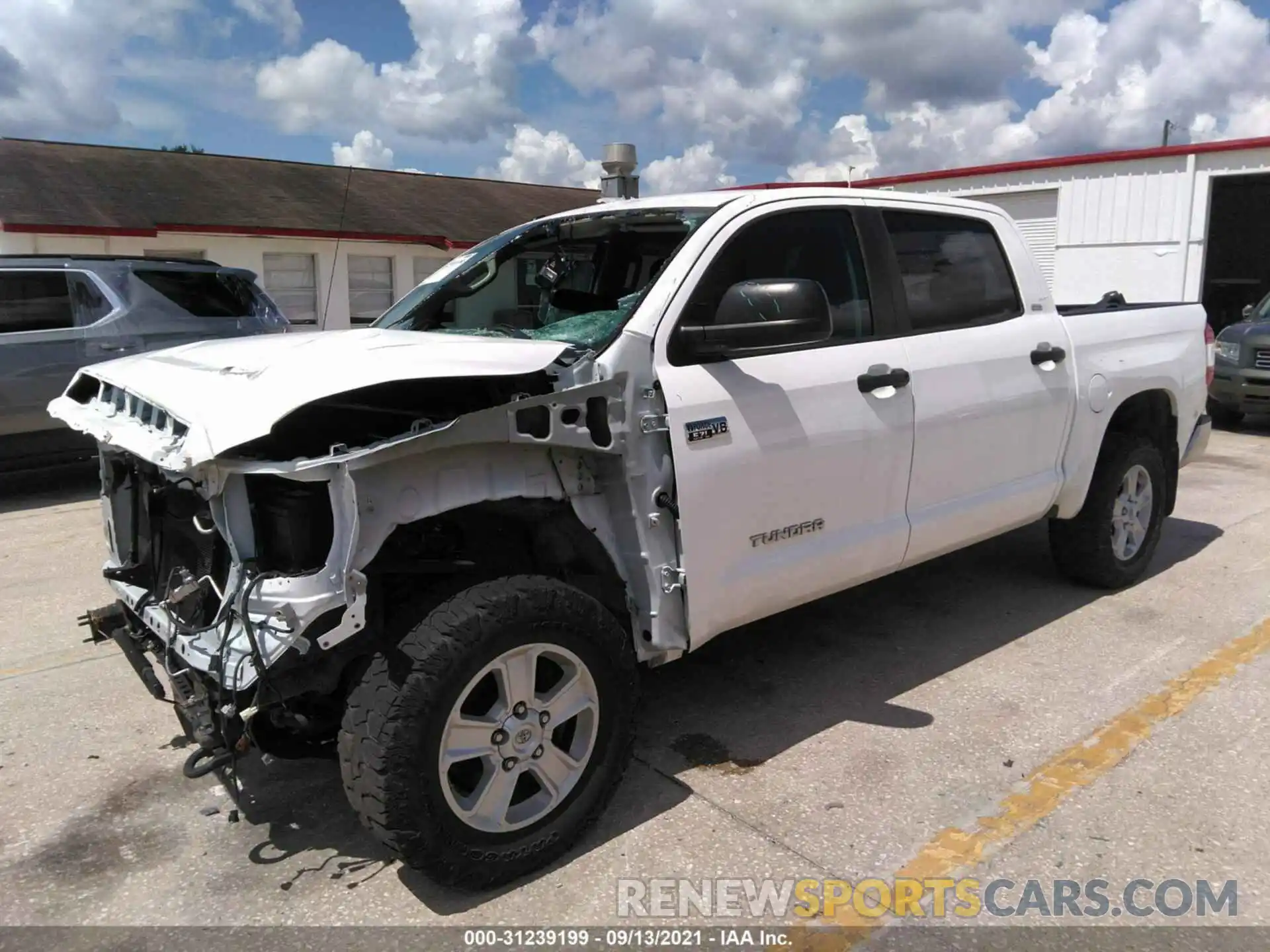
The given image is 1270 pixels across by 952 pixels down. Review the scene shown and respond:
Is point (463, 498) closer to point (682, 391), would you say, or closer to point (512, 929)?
point (682, 391)

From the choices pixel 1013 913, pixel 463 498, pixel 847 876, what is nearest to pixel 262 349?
pixel 463 498

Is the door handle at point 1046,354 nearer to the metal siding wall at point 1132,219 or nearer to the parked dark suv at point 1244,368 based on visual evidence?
the parked dark suv at point 1244,368

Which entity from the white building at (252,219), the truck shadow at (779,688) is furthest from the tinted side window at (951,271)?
the white building at (252,219)

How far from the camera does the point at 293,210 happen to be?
58.1 ft

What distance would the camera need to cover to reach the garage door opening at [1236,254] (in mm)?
20531

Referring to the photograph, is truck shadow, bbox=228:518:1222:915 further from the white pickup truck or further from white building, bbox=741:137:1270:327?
white building, bbox=741:137:1270:327

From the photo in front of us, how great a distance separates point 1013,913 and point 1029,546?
12.9ft

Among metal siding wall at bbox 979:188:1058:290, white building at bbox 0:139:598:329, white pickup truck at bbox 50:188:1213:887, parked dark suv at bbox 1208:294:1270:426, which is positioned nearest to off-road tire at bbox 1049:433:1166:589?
white pickup truck at bbox 50:188:1213:887

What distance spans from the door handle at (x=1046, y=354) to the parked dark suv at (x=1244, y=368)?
7.50m

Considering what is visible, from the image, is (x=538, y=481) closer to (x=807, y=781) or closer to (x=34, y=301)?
(x=807, y=781)

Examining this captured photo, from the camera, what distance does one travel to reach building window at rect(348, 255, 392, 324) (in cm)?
1842

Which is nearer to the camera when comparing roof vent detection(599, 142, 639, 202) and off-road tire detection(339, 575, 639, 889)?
off-road tire detection(339, 575, 639, 889)

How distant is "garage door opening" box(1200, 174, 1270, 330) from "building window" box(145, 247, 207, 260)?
18.4m

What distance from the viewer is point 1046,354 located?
182 inches
